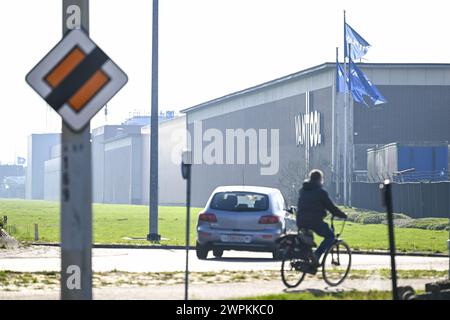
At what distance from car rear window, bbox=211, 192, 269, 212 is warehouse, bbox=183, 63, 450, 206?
52.8 meters

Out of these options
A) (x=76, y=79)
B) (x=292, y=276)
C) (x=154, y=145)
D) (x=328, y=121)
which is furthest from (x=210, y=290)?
(x=328, y=121)

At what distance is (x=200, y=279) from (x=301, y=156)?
77926 mm

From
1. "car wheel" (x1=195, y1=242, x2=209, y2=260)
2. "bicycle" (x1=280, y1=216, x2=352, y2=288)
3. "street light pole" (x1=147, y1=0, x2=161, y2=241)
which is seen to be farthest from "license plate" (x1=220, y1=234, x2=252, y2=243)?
"street light pole" (x1=147, y1=0, x2=161, y2=241)

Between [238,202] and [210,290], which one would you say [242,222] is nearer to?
[238,202]

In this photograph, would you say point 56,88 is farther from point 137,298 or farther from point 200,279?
point 200,279

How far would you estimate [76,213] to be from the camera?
8656mm

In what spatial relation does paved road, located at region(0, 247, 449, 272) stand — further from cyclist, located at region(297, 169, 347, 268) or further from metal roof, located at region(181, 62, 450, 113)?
metal roof, located at region(181, 62, 450, 113)

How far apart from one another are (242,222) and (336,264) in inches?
282

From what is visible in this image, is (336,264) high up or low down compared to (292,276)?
up

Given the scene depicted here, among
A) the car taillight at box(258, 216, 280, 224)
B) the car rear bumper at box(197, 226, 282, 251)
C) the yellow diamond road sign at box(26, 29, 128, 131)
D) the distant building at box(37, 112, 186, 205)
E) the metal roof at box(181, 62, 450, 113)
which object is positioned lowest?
the car rear bumper at box(197, 226, 282, 251)

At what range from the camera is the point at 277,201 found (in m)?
25.8

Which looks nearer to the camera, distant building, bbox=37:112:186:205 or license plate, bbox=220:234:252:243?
license plate, bbox=220:234:252:243

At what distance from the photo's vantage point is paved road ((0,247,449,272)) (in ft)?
73.9
